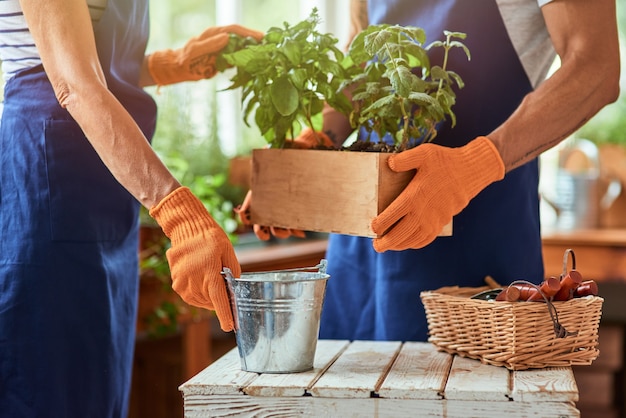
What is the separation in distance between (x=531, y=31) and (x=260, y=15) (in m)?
2.50

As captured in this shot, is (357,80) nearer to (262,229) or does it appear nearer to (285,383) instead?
(262,229)

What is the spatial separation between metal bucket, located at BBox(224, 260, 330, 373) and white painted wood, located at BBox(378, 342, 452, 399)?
5.3 inches

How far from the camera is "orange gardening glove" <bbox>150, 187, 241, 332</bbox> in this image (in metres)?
1.25

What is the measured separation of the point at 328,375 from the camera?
49.0 inches

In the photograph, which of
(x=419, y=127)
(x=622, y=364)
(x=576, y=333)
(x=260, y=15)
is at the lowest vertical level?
(x=622, y=364)

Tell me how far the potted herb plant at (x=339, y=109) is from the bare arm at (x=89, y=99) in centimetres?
24

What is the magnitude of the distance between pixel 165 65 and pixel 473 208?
27.1 inches

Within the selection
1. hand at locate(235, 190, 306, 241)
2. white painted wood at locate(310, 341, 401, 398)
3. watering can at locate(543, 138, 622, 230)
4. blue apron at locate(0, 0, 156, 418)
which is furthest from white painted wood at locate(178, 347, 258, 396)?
watering can at locate(543, 138, 622, 230)

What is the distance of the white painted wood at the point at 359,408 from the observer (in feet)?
3.69

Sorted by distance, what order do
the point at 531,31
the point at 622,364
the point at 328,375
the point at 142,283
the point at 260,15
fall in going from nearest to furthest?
1. the point at 328,375
2. the point at 531,31
3. the point at 142,283
4. the point at 622,364
5. the point at 260,15

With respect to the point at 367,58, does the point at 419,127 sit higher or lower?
lower

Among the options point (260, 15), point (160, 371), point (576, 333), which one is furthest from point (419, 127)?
point (260, 15)

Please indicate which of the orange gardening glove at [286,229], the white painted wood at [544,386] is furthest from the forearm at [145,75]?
the white painted wood at [544,386]

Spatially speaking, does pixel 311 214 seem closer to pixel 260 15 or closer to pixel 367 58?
pixel 367 58
